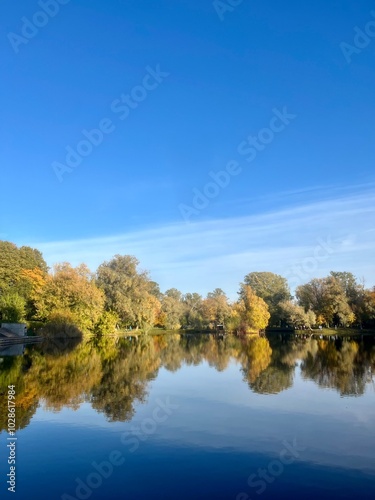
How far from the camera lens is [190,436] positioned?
12.1 metres

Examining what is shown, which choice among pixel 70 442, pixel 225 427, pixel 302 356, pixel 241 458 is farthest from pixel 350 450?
pixel 302 356

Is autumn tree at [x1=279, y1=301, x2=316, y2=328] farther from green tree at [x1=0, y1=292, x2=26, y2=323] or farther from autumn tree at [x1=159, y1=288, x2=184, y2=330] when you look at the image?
green tree at [x1=0, y1=292, x2=26, y2=323]

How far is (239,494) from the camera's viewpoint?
832cm

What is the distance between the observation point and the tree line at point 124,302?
55.1 m

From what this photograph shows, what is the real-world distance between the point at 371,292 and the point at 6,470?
255 feet

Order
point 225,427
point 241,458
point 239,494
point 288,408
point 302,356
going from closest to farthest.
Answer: point 239,494 < point 241,458 < point 225,427 < point 288,408 < point 302,356

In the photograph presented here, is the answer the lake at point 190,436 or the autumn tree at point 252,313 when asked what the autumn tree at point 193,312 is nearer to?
the autumn tree at point 252,313

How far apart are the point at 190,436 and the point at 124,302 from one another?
171 ft

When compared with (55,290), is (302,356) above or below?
below

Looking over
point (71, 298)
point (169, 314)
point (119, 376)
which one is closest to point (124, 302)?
point (71, 298)

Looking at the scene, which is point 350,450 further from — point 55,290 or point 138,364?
point 55,290

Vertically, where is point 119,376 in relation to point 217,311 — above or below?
below

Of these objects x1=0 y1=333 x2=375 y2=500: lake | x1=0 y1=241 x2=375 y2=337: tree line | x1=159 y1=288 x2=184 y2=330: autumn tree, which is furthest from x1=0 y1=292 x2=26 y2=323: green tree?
x1=159 y1=288 x2=184 y2=330: autumn tree

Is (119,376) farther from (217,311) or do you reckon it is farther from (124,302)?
(217,311)
